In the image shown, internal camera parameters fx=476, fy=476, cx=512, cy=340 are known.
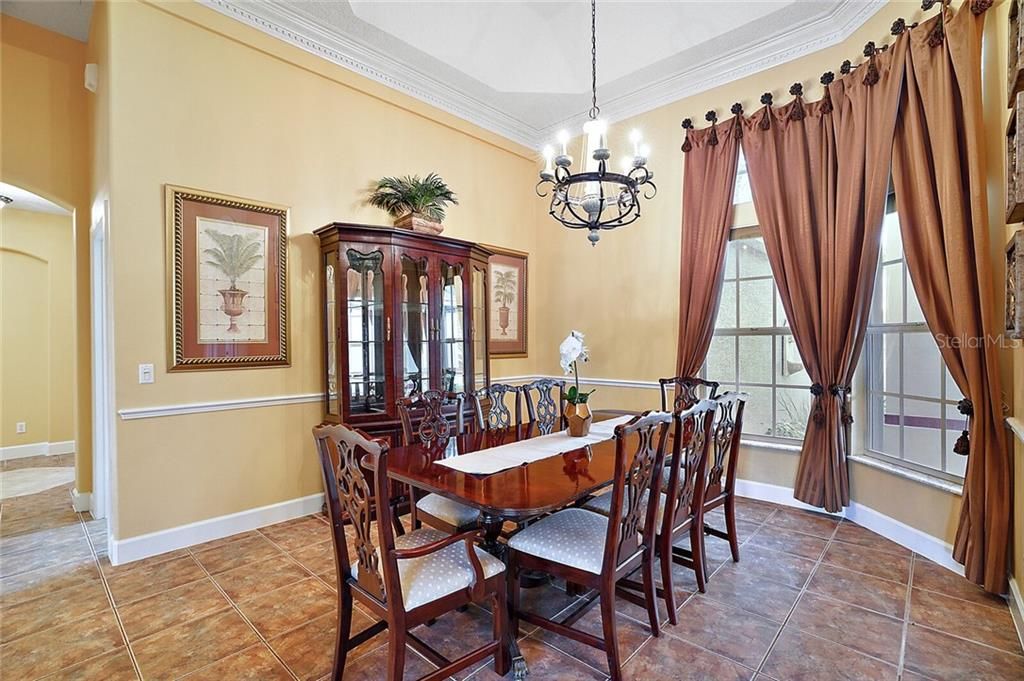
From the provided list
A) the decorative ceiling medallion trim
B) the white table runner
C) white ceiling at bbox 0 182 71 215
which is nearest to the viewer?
the white table runner

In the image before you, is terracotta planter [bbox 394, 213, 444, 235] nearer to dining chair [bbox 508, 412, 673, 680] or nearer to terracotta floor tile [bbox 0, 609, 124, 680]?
dining chair [bbox 508, 412, 673, 680]

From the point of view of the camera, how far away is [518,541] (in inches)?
78.3

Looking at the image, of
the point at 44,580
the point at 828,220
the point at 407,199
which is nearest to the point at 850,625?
the point at 828,220

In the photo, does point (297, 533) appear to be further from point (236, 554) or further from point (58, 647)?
point (58, 647)

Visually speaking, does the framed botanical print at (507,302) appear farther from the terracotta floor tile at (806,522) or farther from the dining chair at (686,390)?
the terracotta floor tile at (806,522)

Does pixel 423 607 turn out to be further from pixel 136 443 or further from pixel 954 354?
pixel 954 354

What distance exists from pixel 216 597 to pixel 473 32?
422 centimetres

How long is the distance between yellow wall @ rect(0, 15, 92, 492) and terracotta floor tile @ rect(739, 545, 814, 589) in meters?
4.83

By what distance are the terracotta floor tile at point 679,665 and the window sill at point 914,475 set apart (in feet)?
5.81

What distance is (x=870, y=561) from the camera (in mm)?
2760

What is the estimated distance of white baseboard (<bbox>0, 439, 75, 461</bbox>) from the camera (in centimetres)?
558

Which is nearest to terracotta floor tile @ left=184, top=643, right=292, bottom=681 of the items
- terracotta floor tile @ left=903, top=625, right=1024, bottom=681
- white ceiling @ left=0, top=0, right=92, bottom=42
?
terracotta floor tile @ left=903, top=625, right=1024, bottom=681

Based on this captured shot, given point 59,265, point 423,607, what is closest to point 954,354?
point 423,607

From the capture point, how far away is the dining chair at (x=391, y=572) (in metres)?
1.51
